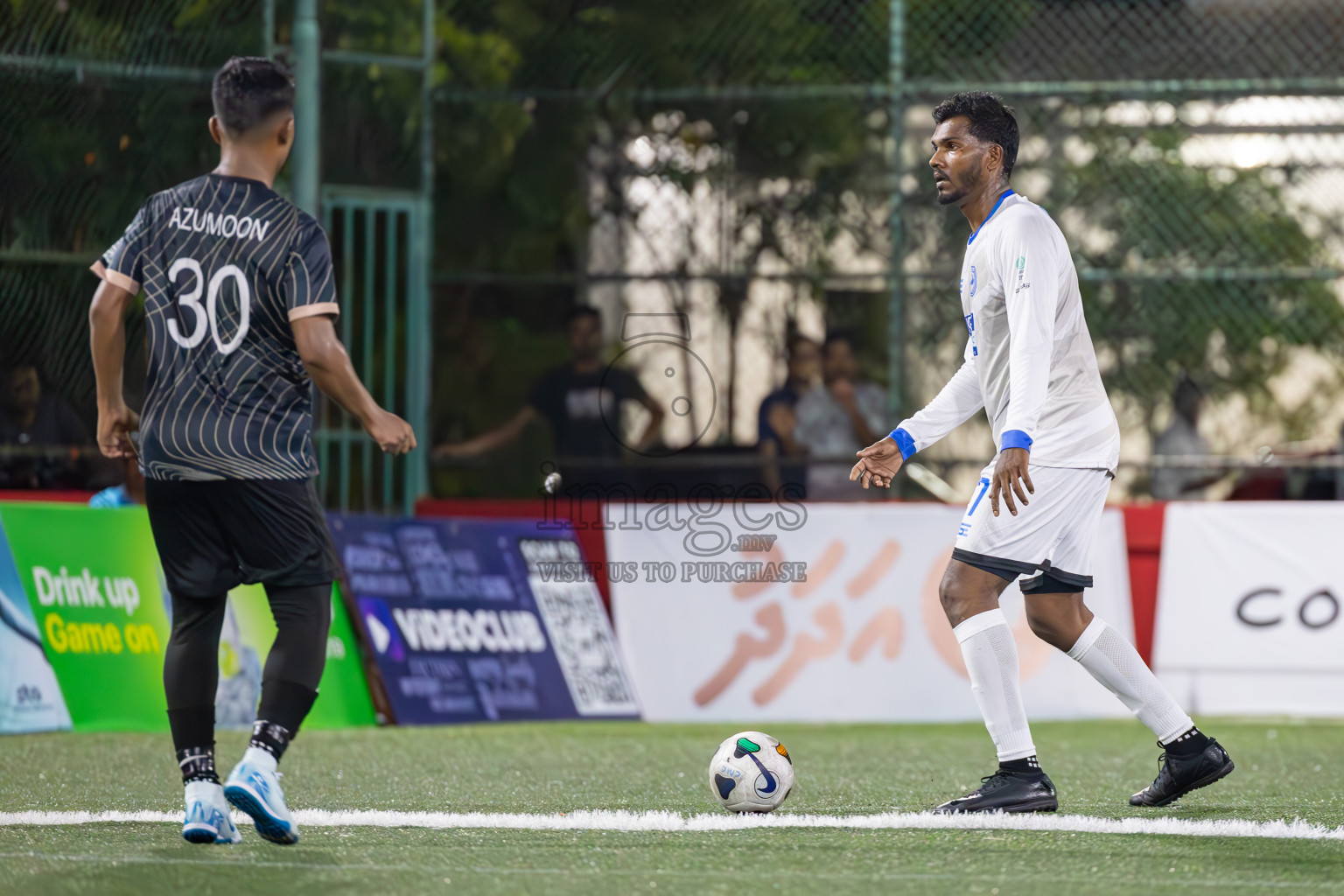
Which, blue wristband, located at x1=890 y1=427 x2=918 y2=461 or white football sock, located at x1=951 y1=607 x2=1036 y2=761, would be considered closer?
white football sock, located at x1=951 y1=607 x2=1036 y2=761

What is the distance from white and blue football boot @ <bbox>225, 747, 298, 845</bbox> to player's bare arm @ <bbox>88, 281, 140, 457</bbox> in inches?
41.2

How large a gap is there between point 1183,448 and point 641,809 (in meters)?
6.75

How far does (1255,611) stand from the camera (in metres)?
9.99

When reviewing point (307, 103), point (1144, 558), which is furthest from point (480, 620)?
point (1144, 558)

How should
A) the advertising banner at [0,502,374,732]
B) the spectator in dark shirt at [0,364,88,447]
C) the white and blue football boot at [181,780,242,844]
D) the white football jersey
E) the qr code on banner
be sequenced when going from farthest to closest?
the qr code on banner < the spectator in dark shirt at [0,364,88,447] < the advertising banner at [0,502,374,732] < the white football jersey < the white and blue football boot at [181,780,242,844]

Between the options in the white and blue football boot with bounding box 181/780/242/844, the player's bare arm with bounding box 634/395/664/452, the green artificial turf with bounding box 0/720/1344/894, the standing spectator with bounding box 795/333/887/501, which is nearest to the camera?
the green artificial turf with bounding box 0/720/1344/894

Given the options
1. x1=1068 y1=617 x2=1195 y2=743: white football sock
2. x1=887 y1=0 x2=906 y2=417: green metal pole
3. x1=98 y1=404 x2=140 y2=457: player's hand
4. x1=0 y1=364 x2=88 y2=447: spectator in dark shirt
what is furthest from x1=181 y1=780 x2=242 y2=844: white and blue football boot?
x1=887 y1=0 x2=906 y2=417: green metal pole

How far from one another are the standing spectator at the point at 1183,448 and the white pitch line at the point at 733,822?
614cm

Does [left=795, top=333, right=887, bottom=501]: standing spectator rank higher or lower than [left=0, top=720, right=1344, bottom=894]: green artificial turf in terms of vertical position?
higher

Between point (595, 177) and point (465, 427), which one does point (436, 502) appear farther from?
point (595, 177)

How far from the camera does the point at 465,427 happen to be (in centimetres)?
1235

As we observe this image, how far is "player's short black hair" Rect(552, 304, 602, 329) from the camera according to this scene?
39.5 feet

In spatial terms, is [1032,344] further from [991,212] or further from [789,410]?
[789,410]

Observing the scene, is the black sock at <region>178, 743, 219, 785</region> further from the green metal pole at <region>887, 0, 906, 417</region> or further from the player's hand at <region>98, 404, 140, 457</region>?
the green metal pole at <region>887, 0, 906, 417</region>
